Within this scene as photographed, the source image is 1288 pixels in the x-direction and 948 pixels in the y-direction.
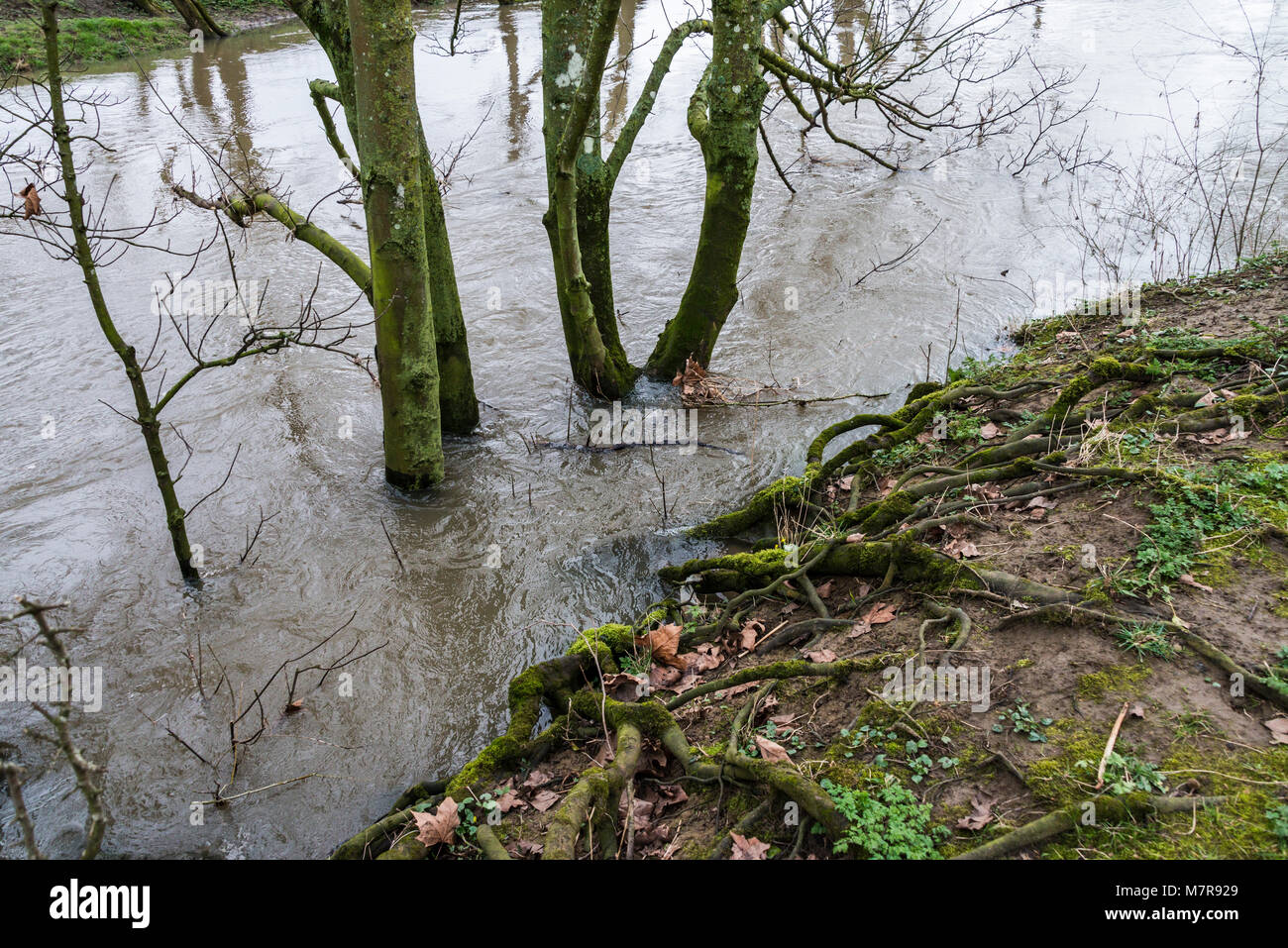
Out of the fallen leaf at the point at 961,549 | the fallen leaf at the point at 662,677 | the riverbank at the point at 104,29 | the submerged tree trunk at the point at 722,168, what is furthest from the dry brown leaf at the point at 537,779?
the riverbank at the point at 104,29

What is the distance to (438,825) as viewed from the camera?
12.0 ft

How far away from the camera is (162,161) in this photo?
1436 cm

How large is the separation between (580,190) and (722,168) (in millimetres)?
1285

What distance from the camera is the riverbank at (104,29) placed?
18922 mm

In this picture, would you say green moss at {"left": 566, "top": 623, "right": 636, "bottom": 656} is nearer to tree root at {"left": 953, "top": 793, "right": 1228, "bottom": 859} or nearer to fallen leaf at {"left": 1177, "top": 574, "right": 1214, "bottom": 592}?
tree root at {"left": 953, "top": 793, "right": 1228, "bottom": 859}

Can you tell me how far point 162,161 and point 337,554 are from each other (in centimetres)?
1181

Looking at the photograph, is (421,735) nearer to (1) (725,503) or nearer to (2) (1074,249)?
(1) (725,503)

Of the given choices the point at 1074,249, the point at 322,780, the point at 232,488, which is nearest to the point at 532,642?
the point at 322,780

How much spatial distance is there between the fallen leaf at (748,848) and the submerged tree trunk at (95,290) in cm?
402

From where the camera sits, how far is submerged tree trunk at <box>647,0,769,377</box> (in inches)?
264

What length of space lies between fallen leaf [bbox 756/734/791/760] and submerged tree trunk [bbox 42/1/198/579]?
12.8ft

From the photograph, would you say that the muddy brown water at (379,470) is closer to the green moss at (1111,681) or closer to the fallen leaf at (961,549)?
the fallen leaf at (961,549)

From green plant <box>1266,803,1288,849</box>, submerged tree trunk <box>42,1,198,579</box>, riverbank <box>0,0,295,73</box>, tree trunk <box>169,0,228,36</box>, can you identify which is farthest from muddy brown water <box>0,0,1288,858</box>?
tree trunk <box>169,0,228,36</box>

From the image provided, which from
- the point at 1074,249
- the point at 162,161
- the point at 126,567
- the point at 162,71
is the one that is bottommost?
the point at 126,567
